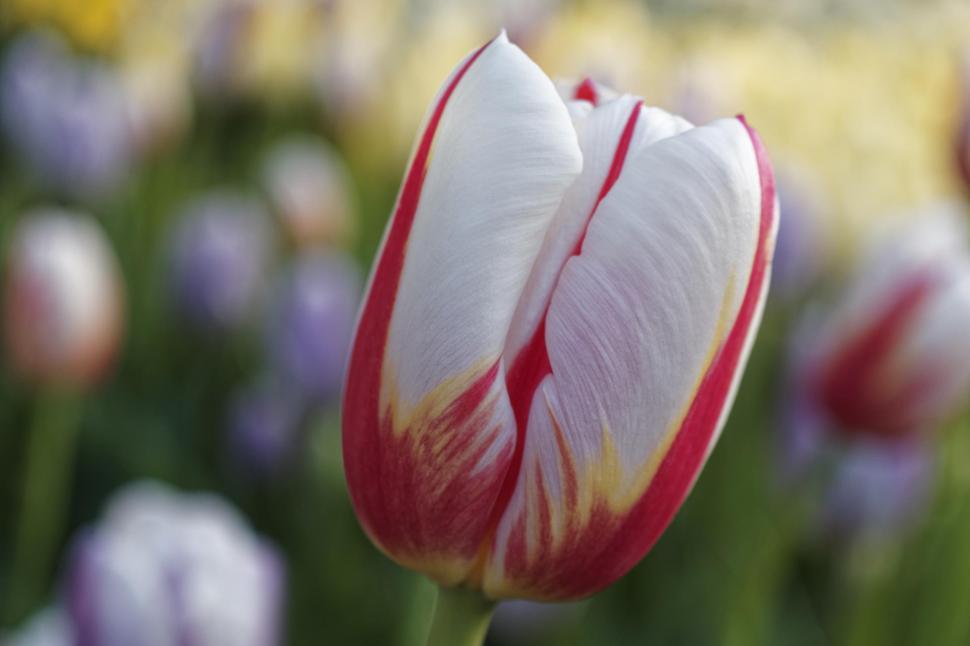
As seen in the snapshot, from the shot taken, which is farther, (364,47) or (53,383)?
(364,47)

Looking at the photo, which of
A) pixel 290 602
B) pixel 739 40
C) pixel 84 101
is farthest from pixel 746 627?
pixel 739 40

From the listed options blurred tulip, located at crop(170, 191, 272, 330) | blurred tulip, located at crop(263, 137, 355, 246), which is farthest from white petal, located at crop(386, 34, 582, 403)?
blurred tulip, located at crop(263, 137, 355, 246)

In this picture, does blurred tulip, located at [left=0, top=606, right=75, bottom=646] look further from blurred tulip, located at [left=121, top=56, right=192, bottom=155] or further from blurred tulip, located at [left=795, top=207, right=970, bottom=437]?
blurred tulip, located at [left=121, top=56, right=192, bottom=155]

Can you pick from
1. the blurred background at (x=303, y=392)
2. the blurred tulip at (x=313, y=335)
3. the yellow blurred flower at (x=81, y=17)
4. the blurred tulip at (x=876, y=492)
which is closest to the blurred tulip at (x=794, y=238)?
the blurred background at (x=303, y=392)

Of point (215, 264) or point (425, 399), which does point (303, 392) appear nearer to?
point (215, 264)

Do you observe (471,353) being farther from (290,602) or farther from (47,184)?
(47,184)

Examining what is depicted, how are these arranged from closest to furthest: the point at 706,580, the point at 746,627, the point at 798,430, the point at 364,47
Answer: the point at 746,627, the point at 798,430, the point at 706,580, the point at 364,47

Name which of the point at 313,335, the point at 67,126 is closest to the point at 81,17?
the point at 67,126
